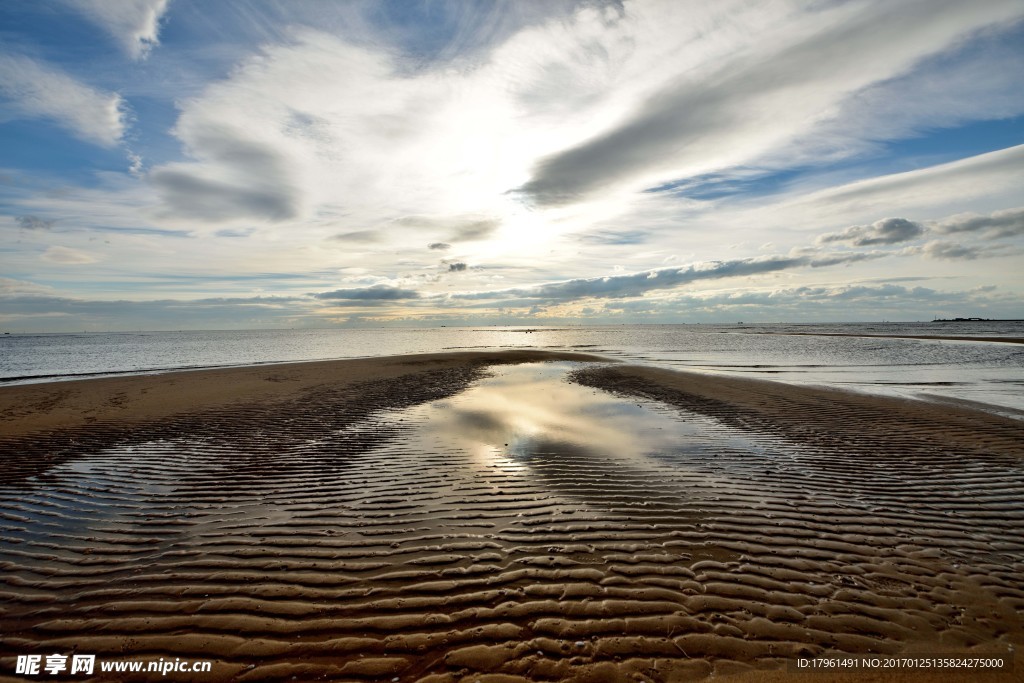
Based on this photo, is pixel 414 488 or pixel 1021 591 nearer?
pixel 1021 591

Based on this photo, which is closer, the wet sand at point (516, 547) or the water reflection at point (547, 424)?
the wet sand at point (516, 547)

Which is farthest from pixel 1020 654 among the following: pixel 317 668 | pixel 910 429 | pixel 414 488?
pixel 910 429

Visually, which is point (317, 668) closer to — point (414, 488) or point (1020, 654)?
point (414, 488)

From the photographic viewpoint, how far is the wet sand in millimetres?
4707

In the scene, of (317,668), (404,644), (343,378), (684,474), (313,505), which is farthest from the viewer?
(343,378)

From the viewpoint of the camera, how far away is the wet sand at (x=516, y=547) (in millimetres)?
4707

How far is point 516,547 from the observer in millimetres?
6859

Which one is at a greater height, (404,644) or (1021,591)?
(404,644)

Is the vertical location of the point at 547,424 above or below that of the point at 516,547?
below

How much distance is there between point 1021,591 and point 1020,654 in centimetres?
164

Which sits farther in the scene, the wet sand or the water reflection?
the water reflection

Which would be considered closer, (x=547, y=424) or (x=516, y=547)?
(x=516, y=547)

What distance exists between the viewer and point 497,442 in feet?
43.9

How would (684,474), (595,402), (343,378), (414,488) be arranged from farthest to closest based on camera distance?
(343,378) → (595,402) → (684,474) → (414,488)
